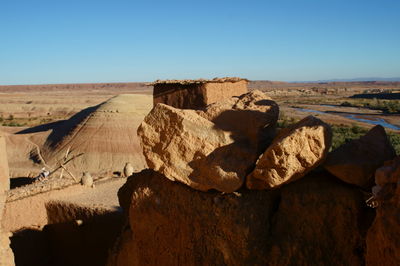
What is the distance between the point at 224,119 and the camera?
441 cm

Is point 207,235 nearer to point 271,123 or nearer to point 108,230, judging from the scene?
point 271,123

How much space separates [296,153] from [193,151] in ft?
3.92

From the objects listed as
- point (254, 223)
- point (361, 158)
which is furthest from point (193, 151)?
point (361, 158)

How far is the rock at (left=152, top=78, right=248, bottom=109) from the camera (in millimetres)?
9971

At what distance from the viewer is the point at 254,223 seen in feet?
12.4

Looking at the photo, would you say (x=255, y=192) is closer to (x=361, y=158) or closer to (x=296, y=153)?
(x=296, y=153)

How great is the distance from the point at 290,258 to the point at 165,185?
1675mm

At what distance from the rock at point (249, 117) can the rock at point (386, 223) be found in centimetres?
135

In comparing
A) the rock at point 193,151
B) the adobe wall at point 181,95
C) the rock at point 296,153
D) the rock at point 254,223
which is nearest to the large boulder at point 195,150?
the rock at point 193,151

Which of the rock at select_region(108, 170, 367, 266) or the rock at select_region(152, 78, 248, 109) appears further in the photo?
the rock at select_region(152, 78, 248, 109)

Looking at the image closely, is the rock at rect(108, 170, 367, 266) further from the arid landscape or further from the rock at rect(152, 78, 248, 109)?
the rock at rect(152, 78, 248, 109)

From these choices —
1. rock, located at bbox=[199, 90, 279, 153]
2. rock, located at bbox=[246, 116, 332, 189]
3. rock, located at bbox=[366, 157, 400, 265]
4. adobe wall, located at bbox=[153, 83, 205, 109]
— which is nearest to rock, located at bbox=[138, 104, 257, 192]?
rock, located at bbox=[199, 90, 279, 153]

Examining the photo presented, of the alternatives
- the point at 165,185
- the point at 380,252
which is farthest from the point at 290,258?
the point at 165,185

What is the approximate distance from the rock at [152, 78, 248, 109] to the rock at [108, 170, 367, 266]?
5.63 metres
